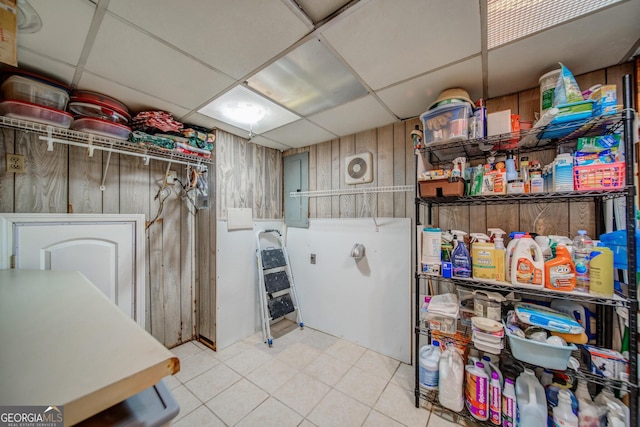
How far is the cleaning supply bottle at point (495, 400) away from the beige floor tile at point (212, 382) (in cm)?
177

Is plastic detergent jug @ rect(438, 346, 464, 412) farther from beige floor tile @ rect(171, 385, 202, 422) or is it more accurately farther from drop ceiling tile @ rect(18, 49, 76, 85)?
drop ceiling tile @ rect(18, 49, 76, 85)

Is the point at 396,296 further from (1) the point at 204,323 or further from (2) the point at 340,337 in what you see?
(1) the point at 204,323

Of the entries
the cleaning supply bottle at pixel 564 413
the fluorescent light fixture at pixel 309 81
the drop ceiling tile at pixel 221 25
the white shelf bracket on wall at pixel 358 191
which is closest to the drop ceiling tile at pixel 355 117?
the fluorescent light fixture at pixel 309 81

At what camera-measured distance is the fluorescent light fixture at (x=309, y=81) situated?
1.34 meters

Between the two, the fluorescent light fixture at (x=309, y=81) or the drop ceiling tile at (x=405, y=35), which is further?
the fluorescent light fixture at (x=309, y=81)

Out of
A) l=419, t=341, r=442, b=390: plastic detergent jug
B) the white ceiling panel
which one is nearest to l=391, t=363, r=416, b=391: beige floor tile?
l=419, t=341, r=442, b=390: plastic detergent jug

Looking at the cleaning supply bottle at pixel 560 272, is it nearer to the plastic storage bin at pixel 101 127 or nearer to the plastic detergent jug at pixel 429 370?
the plastic detergent jug at pixel 429 370

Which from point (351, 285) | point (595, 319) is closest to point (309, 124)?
point (351, 285)

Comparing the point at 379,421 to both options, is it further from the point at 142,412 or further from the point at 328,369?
the point at 142,412

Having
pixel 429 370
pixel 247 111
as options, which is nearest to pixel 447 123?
pixel 247 111

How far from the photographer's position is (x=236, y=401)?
168 centimetres

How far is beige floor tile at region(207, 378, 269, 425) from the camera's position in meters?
1.56

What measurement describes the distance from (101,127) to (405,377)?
2.98m

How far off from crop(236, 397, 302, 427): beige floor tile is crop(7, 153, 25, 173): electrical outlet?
7.20 feet
